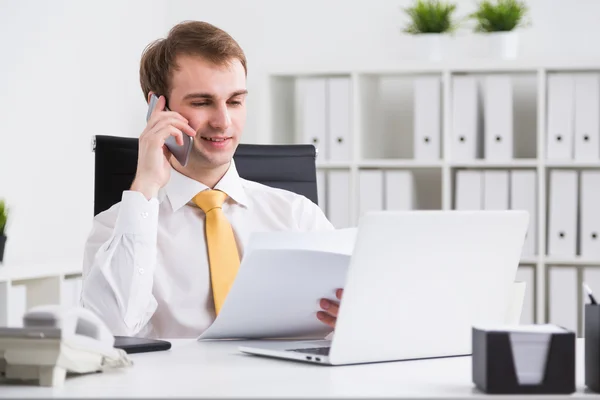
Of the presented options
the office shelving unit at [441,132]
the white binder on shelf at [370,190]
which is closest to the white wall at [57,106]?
the office shelving unit at [441,132]

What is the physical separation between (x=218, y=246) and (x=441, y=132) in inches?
78.6

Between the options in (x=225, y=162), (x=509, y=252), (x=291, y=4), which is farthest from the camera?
(x=291, y=4)

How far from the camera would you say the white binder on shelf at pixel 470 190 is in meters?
3.64

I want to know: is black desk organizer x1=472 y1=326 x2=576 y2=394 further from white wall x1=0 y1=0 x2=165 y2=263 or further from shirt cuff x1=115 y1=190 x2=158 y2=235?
white wall x1=0 y1=0 x2=165 y2=263

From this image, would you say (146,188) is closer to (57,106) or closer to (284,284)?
(284,284)

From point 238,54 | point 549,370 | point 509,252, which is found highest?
point 238,54

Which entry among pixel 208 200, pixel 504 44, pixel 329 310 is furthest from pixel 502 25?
pixel 329 310

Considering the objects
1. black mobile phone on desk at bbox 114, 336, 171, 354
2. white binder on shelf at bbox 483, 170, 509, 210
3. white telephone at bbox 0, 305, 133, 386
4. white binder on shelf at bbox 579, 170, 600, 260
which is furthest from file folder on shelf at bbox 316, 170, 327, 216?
white telephone at bbox 0, 305, 133, 386

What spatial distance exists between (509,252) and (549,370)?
0.96 feet

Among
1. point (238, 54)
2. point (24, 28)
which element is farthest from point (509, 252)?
point (24, 28)

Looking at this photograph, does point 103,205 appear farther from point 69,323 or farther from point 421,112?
point 421,112

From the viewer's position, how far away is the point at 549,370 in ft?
3.66

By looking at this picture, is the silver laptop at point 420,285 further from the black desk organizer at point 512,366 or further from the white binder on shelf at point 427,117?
the white binder on shelf at point 427,117

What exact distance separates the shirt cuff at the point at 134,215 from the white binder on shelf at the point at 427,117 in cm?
209
